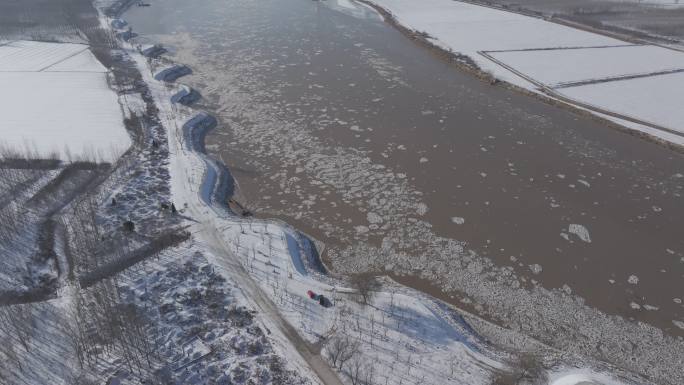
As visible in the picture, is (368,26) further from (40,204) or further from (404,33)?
(40,204)

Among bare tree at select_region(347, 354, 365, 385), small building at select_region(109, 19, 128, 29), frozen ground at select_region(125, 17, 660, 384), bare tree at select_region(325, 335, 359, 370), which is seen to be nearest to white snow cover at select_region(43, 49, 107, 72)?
small building at select_region(109, 19, 128, 29)

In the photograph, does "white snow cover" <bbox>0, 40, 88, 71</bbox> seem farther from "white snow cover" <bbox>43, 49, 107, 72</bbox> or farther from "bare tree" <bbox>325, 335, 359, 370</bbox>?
"bare tree" <bbox>325, 335, 359, 370</bbox>

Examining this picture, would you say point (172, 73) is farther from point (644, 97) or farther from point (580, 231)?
point (644, 97)

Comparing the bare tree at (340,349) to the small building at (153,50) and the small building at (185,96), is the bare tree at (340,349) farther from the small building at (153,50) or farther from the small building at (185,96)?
the small building at (153,50)

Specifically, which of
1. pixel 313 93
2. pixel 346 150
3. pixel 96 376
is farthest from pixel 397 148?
pixel 96 376

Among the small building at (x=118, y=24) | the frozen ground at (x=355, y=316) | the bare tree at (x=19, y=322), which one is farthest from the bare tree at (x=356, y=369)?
the small building at (x=118, y=24)

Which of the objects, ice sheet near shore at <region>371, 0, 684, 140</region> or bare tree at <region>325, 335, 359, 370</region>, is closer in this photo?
bare tree at <region>325, 335, 359, 370</region>
